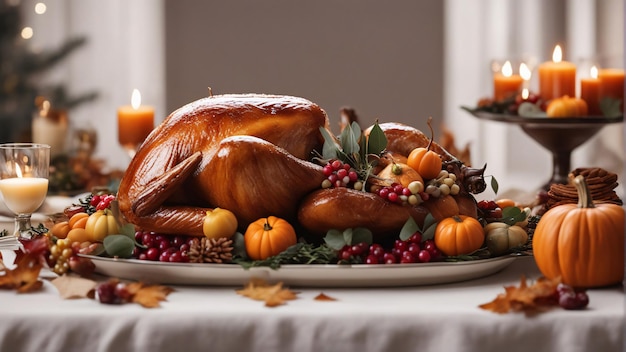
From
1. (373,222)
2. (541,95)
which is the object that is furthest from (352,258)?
(541,95)

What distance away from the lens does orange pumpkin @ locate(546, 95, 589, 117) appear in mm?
2605

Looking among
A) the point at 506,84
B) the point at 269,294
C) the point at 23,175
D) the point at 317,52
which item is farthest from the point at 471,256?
the point at 317,52

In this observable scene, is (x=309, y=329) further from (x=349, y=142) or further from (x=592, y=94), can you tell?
(x=592, y=94)

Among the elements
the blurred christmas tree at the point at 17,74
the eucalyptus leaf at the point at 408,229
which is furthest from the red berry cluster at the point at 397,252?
the blurred christmas tree at the point at 17,74

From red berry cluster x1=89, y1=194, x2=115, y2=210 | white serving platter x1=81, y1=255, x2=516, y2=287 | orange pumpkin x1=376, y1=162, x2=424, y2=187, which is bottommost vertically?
white serving platter x1=81, y1=255, x2=516, y2=287

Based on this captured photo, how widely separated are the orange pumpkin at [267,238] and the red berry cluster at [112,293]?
233mm

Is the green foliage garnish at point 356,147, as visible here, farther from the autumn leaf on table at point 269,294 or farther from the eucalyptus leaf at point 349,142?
the autumn leaf on table at point 269,294

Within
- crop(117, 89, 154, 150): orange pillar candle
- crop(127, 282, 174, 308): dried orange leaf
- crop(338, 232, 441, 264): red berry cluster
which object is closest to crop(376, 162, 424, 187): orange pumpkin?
crop(338, 232, 441, 264): red berry cluster

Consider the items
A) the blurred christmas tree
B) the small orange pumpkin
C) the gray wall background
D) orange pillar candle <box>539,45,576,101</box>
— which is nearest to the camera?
the small orange pumpkin

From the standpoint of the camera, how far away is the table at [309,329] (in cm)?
136

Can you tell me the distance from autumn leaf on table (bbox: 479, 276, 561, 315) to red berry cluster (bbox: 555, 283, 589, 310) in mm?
13

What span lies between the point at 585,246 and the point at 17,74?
431 cm

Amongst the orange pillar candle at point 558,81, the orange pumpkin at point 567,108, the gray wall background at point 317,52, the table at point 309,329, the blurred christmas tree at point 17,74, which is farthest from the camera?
the gray wall background at point 317,52

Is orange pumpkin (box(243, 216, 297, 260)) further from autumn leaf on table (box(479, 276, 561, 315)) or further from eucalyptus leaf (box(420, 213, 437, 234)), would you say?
autumn leaf on table (box(479, 276, 561, 315))
